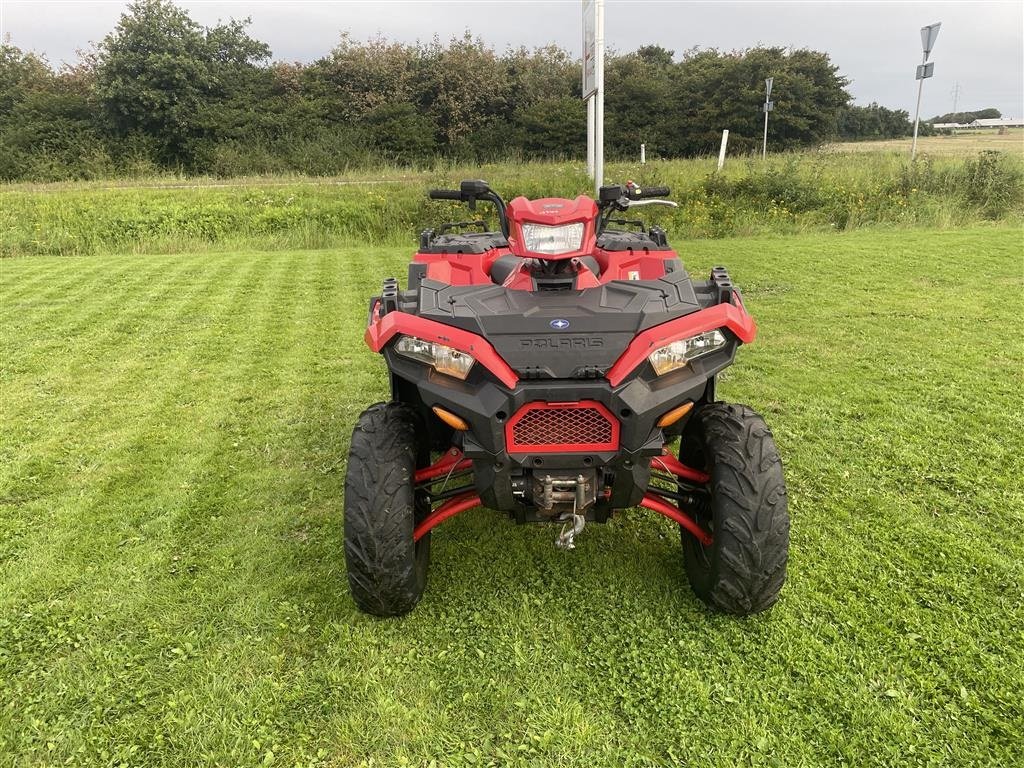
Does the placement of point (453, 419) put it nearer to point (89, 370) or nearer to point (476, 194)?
point (476, 194)

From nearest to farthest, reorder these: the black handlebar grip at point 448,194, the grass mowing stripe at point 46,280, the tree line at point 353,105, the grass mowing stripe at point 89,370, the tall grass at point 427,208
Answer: the black handlebar grip at point 448,194 → the grass mowing stripe at point 89,370 → the grass mowing stripe at point 46,280 → the tall grass at point 427,208 → the tree line at point 353,105

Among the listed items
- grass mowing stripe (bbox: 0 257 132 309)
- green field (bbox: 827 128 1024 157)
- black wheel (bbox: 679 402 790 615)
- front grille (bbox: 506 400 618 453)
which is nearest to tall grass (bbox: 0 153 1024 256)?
grass mowing stripe (bbox: 0 257 132 309)

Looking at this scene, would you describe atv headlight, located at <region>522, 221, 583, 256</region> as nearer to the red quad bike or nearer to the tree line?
the red quad bike

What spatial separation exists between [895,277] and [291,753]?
8557 millimetres

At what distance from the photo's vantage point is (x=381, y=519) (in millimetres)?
2455

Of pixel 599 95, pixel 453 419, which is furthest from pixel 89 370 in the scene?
pixel 599 95

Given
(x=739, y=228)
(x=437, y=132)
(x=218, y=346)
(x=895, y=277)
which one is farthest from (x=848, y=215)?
(x=437, y=132)

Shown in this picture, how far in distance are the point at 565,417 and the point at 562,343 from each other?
25 cm

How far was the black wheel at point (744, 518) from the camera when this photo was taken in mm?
2424

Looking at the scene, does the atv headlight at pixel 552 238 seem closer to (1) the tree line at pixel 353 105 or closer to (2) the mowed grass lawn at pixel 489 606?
(2) the mowed grass lawn at pixel 489 606

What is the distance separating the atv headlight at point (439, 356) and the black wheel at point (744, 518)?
3.23ft

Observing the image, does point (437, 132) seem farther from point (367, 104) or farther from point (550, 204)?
point (550, 204)

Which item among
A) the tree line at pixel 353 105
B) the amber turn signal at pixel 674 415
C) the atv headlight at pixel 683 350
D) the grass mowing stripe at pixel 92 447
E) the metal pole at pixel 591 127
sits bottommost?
the grass mowing stripe at pixel 92 447

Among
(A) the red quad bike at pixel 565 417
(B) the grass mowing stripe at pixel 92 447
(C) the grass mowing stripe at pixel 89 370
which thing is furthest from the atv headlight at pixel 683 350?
(C) the grass mowing stripe at pixel 89 370
